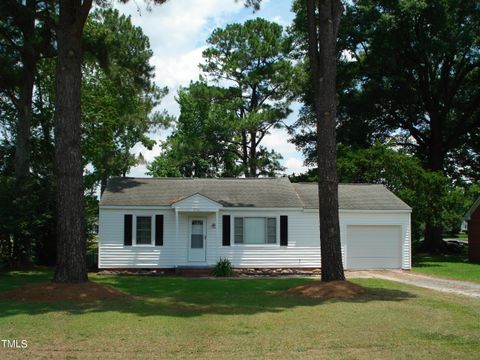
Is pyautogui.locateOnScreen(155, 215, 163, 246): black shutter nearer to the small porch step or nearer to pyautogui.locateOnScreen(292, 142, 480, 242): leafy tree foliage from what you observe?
the small porch step

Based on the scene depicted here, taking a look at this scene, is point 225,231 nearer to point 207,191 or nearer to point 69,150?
point 207,191

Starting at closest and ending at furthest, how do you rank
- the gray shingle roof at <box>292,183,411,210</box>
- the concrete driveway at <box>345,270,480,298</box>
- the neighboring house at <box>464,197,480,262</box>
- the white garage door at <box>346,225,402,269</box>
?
the concrete driveway at <box>345,270,480,298</box> → the gray shingle roof at <box>292,183,411,210</box> → the white garage door at <box>346,225,402,269</box> → the neighboring house at <box>464,197,480,262</box>

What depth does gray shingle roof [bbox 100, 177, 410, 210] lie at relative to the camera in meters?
24.6

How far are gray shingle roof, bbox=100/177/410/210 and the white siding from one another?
0.50 m

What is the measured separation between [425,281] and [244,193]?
9425 millimetres

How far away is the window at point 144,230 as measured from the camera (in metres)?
24.0

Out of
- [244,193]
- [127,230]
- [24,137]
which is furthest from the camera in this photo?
[244,193]

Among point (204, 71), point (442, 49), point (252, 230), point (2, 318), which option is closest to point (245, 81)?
point (204, 71)

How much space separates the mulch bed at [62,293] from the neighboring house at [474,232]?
2331cm

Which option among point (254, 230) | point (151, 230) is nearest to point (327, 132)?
point (254, 230)

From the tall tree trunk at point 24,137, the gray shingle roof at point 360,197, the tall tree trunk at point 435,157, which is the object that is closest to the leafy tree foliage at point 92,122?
the tall tree trunk at point 24,137

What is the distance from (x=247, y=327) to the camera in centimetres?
978

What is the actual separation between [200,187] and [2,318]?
16744mm

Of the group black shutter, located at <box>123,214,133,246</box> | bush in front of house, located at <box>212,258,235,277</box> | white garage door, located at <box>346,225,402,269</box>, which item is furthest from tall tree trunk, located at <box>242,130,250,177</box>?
bush in front of house, located at <box>212,258,235,277</box>
